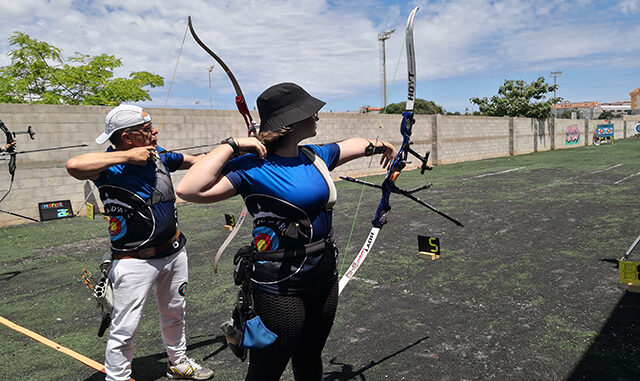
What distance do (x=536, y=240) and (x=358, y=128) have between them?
13946mm

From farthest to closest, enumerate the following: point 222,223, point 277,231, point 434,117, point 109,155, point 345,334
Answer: point 434,117 → point 222,223 → point 345,334 → point 109,155 → point 277,231

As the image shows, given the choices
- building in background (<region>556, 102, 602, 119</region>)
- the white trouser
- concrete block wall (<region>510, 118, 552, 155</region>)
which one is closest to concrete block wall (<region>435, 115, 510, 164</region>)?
concrete block wall (<region>510, 118, 552, 155</region>)

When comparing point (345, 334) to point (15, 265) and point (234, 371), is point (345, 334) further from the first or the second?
point (15, 265)

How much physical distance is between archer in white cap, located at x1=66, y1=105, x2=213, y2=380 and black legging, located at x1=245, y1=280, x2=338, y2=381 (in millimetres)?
1065

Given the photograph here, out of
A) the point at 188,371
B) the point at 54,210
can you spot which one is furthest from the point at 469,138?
the point at 188,371

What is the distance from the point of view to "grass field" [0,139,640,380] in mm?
3406

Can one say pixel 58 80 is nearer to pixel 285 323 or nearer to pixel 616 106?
pixel 285 323

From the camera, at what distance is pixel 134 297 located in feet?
8.91

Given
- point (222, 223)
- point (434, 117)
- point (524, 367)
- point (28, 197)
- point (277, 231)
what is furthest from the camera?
point (434, 117)

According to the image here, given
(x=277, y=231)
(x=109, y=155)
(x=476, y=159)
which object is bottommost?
(x=476, y=159)

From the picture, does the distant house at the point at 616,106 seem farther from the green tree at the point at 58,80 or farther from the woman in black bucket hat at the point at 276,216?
the woman in black bucket hat at the point at 276,216

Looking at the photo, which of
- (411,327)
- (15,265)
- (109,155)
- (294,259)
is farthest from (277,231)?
(15,265)

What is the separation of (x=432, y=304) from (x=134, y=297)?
308 cm

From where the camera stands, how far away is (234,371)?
3.38 meters
